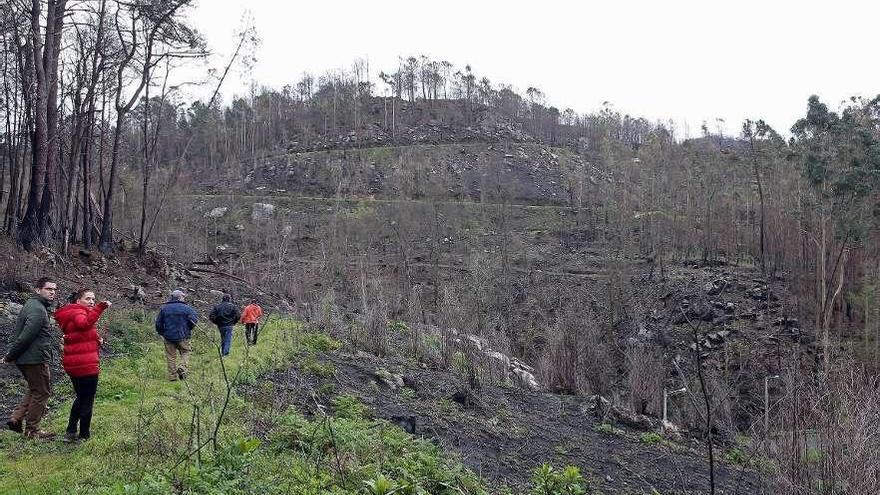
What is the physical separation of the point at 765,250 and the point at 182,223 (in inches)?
1741

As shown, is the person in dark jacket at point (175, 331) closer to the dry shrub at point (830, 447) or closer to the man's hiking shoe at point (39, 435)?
the man's hiking shoe at point (39, 435)

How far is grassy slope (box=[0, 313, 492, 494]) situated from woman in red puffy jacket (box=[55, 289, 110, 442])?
0.82ft

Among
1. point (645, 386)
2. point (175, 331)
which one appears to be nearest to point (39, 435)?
point (175, 331)

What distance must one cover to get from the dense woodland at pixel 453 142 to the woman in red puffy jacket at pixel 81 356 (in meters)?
9.00

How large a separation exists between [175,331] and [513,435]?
6489 millimetres

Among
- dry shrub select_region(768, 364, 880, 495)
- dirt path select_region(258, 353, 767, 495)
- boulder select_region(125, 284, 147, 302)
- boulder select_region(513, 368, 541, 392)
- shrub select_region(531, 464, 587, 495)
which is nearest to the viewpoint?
shrub select_region(531, 464, 587, 495)

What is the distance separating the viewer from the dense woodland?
55.9 feet

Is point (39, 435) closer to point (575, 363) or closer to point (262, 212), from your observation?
point (575, 363)

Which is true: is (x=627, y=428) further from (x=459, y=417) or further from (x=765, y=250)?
(x=765, y=250)

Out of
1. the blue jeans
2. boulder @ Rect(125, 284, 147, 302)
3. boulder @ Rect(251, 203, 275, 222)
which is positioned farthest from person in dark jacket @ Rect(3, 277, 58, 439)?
boulder @ Rect(251, 203, 275, 222)

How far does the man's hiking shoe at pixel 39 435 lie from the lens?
6.70 meters

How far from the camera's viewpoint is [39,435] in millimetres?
6738

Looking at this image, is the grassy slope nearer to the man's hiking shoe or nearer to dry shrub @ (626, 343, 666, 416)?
the man's hiking shoe

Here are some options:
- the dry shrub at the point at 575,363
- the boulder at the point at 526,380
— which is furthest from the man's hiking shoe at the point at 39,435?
the dry shrub at the point at 575,363
